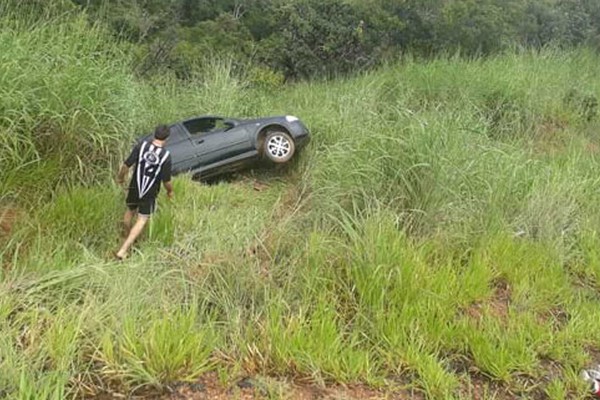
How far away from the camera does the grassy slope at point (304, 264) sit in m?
3.51

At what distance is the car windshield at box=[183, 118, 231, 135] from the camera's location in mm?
9486

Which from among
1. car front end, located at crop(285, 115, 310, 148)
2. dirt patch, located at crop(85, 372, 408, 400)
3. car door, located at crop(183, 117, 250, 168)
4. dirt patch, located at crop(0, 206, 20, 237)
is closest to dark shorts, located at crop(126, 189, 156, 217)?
dirt patch, located at crop(0, 206, 20, 237)

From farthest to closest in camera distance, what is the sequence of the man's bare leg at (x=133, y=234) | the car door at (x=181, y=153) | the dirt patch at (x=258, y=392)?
the car door at (x=181, y=153), the man's bare leg at (x=133, y=234), the dirt patch at (x=258, y=392)

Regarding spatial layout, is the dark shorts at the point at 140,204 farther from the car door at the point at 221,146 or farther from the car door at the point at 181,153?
the car door at the point at 221,146

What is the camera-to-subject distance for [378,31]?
72.0 feet

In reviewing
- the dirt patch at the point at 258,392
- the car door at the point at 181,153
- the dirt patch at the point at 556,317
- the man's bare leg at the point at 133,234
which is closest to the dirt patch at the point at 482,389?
the dirt patch at the point at 258,392

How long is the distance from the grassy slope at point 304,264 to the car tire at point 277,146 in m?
1.55

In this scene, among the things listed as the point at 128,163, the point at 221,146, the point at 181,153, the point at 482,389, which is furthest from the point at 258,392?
the point at 221,146

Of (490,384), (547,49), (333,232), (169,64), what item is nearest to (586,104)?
(547,49)

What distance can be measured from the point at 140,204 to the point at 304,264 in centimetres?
202

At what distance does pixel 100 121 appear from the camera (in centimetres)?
612

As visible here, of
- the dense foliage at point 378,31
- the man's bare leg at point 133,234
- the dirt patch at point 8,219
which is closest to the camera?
the dirt patch at point 8,219

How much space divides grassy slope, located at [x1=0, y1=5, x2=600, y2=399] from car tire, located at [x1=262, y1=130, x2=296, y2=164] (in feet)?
5.09

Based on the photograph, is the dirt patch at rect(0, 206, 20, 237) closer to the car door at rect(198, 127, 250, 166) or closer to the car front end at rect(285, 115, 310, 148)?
the car door at rect(198, 127, 250, 166)
